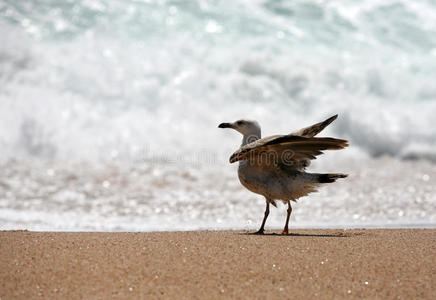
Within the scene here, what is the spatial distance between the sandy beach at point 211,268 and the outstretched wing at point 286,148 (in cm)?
81

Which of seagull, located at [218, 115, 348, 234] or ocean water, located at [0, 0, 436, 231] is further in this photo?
ocean water, located at [0, 0, 436, 231]

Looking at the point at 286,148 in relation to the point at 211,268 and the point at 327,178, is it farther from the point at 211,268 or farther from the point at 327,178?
the point at 211,268

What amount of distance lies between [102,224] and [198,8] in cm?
863

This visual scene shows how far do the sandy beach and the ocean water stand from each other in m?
1.99

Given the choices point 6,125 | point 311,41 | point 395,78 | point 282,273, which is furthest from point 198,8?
point 282,273

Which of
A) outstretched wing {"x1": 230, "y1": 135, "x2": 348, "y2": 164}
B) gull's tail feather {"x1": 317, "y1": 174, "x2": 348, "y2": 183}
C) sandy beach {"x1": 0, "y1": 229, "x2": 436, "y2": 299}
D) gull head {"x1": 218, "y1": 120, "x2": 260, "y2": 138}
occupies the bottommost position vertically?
sandy beach {"x1": 0, "y1": 229, "x2": 436, "y2": 299}

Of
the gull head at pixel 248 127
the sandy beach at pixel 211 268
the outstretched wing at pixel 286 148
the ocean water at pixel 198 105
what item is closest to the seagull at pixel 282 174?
the outstretched wing at pixel 286 148

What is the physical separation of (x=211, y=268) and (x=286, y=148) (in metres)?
1.70

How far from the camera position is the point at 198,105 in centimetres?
1091

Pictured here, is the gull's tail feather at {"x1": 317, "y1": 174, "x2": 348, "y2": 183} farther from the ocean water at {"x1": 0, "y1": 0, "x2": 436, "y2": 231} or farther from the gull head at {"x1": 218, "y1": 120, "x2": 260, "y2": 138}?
the ocean water at {"x1": 0, "y1": 0, "x2": 436, "y2": 231}

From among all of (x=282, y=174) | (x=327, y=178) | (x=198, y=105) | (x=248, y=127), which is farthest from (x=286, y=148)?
(x=198, y=105)

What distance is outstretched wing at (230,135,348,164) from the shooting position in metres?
4.68

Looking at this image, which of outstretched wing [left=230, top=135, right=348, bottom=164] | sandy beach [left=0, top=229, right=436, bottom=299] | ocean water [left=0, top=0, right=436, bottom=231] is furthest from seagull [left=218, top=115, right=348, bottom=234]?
ocean water [left=0, top=0, right=436, bottom=231]

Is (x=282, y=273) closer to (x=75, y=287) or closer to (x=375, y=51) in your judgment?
(x=75, y=287)
